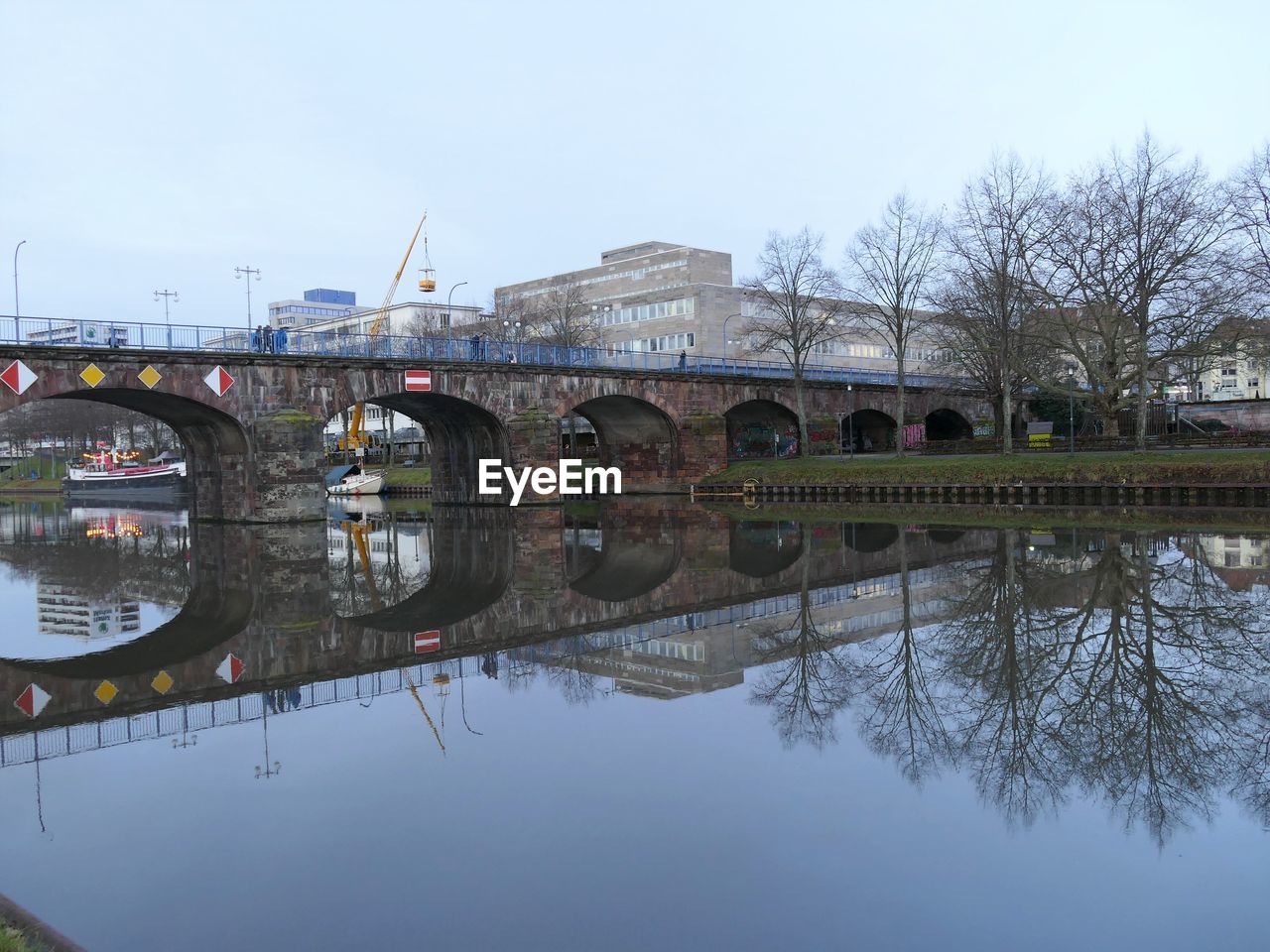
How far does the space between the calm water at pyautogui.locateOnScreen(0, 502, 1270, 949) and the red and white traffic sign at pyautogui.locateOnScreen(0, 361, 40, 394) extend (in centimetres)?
1764

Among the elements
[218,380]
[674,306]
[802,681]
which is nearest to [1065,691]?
[802,681]

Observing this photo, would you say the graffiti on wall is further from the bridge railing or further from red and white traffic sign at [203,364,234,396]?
red and white traffic sign at [203,364,234,396]

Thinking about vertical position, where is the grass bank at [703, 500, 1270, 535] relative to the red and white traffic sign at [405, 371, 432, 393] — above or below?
below

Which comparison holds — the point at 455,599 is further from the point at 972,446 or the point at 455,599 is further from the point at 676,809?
the point at 972,446

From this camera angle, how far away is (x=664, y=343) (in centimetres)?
9144

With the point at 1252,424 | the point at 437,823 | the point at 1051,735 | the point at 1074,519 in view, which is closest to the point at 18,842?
the point at 437,823

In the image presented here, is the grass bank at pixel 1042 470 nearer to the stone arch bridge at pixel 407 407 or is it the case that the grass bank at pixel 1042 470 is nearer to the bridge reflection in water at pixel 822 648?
the stone arch bridge at pixel 407 407

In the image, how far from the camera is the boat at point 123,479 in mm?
76562

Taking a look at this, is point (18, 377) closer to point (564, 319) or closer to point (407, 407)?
point (407, 407)

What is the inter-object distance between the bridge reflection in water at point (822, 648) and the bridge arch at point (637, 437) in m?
29.4

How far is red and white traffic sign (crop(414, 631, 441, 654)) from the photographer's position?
13.8 metres

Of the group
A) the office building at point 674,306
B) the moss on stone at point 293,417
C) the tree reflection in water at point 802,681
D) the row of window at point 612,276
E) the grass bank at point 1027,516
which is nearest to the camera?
the tree reflection in water at point 802,681

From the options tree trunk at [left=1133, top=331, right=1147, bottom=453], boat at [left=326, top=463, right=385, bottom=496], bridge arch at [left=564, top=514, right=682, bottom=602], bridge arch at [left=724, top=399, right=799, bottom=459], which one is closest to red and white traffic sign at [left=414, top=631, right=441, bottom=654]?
bridge arch at [left=564, top=514, right=682, bottom=602]

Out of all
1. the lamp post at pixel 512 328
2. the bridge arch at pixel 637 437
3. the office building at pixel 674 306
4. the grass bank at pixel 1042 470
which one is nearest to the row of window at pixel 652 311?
the office building at pixel 674 306
